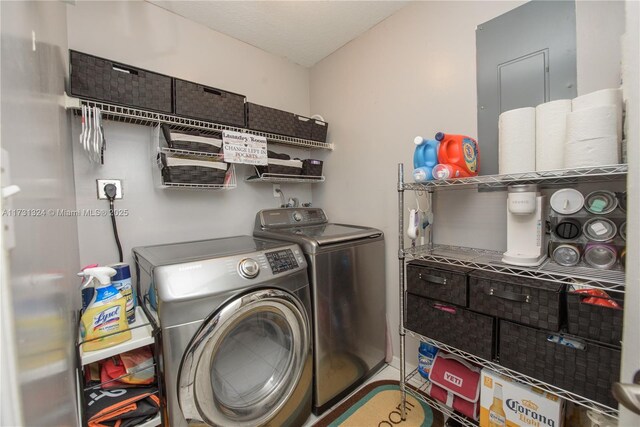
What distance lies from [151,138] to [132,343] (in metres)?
1.18

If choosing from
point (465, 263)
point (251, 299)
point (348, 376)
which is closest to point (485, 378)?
point (465, 263)

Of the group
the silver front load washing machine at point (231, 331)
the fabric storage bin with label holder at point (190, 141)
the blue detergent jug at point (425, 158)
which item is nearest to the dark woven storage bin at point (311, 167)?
the fabric storage bin with label holder at point (190, 141)

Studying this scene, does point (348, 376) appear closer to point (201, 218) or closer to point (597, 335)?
point (597, 335)

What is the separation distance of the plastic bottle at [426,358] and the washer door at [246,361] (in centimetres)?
69

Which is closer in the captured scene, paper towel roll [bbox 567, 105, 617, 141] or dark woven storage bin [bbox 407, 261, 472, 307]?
paper towel roll [bbox 567, 105, 617, 141]

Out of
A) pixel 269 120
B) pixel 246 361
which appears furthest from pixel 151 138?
pixel 246 361

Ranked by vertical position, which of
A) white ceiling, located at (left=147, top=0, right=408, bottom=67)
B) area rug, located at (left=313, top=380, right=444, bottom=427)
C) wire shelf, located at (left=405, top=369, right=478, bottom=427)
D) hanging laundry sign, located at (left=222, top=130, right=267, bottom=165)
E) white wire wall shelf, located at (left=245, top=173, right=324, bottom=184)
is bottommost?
area rug, located at (left=313, top=380, right=444, bottom=427)

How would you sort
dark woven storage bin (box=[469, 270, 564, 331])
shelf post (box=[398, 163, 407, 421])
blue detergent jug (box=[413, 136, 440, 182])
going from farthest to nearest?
shelf post (box=[398, 163, 407, 421]) → blue detergent jug (box=[413, 136, 440, 182]) → dark woven storage bin (box=[469, 270, 564, 331])

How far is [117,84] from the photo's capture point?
4.10 feet

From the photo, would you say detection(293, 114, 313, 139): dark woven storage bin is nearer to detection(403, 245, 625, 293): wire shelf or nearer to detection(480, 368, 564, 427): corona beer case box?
detection(403, 245, 625, 293): wire shelf

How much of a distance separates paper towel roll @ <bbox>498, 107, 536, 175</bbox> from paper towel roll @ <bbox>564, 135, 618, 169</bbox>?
15 cm

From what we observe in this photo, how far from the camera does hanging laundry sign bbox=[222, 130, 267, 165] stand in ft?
5.35

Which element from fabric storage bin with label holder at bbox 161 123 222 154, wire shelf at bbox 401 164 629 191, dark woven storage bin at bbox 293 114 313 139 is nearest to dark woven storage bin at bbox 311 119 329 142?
dark woven storage bin at bbox 293 114 313 139

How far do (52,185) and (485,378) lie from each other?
69.5 inches
